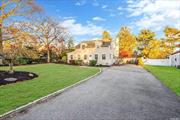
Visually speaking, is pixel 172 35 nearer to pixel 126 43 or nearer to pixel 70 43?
pixel 126 43

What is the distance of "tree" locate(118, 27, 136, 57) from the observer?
44469 mm

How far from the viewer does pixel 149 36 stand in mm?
44406

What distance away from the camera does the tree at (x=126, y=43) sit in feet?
146

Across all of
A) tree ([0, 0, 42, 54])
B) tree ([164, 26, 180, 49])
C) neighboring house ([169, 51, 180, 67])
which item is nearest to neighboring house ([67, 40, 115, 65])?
neighboring house ([169, 51, 180, 67])

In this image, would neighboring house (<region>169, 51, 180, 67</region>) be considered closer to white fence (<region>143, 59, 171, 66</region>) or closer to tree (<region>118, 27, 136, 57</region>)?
white fence (<region>143, 59, 171, 66</region>)

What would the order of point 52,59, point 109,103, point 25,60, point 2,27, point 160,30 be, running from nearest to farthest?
point 109,103, point 2,27, point 25,60, point 52,59, point 160,30

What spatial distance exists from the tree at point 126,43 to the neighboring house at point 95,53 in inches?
398

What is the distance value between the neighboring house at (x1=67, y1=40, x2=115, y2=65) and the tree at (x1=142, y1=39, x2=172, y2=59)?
557 inches

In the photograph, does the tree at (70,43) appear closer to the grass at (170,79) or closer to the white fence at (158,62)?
the white fence at (158,62)

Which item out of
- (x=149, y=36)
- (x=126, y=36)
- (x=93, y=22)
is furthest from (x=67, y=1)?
(x=149, y=36)

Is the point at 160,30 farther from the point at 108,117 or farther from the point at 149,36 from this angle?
the point at 108,117

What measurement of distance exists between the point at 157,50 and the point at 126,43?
844cm

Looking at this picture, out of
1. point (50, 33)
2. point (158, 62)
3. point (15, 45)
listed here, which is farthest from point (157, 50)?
point (15, 45)

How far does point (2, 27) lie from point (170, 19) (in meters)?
38.6
